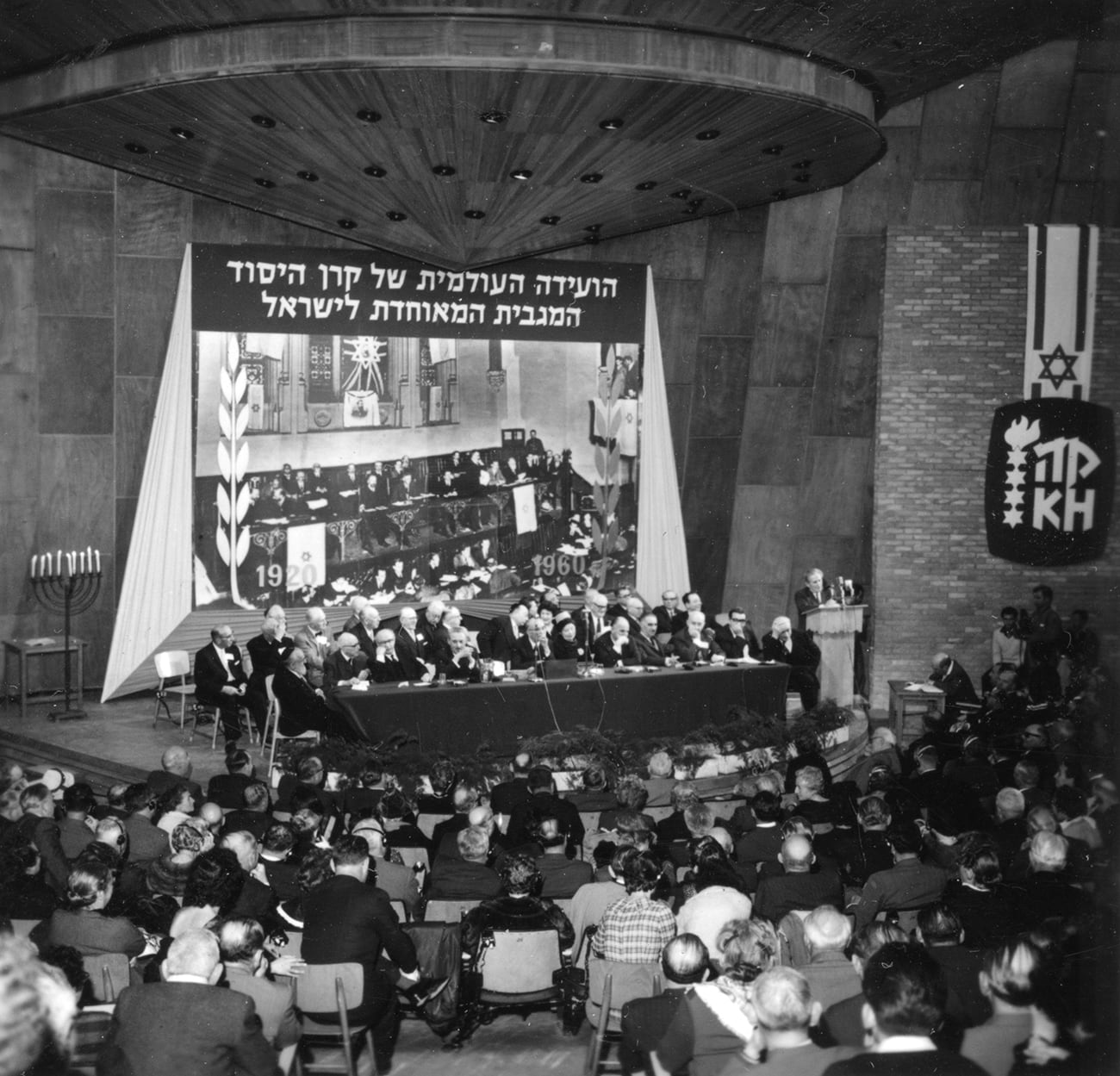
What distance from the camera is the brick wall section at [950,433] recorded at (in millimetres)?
11945

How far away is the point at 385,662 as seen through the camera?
9.98 m

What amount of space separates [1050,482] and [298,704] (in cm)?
705

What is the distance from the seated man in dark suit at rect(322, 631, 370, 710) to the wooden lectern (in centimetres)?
405

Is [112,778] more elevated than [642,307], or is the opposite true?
[642,307]

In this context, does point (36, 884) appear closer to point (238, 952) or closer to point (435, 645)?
point (238, 952)

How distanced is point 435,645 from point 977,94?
22.0 feet

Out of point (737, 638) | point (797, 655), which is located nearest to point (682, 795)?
point (737, 638)

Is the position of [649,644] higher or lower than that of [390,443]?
lower

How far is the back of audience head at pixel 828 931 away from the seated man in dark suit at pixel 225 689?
641cm

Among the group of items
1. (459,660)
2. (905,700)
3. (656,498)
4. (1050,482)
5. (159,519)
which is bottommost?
(905,700)

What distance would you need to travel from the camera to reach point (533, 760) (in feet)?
29.4

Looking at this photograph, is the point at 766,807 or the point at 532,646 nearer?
the point at 766,807

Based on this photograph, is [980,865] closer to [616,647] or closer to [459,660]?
[459,660]

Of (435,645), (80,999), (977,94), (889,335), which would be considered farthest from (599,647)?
(80,999)
